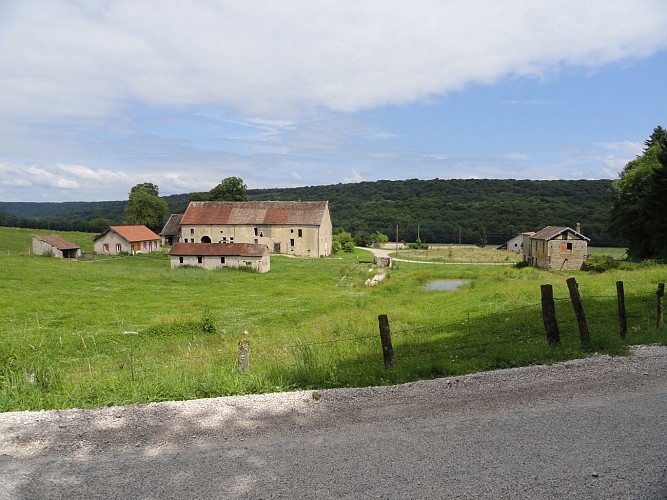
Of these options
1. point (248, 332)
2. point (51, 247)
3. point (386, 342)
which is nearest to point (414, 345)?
point (386, 342)

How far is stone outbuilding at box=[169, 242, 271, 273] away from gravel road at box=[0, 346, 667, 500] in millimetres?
44274

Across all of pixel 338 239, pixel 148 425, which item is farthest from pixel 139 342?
pixel 338 239

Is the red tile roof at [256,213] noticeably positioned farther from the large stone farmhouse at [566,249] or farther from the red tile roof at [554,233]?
the large stone farmhouse at [566,249]

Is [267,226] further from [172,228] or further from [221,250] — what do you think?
[221,250]

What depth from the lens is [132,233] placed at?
70188 millimetres

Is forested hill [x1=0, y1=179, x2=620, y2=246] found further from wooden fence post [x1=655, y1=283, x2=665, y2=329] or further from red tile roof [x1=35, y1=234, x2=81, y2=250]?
wooden fence post [x1=655, y1=283, x2=665, y2=329]

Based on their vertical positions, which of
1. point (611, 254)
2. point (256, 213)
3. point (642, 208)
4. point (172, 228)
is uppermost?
point (256, 213)

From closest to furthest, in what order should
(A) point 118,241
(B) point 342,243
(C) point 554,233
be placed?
(C) point 554,233 < (A) point 118,241 < (B) point 342,243

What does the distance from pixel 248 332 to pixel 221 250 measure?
36.3 metres

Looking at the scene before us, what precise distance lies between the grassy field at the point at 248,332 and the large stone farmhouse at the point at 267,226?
106 feet

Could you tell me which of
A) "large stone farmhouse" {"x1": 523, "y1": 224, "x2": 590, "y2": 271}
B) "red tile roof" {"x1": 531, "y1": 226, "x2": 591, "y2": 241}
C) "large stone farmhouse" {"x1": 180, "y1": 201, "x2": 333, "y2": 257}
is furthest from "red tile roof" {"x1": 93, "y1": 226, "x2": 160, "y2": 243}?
"large stone farmhouse" {"x1": 523, "y1": 224, "x2": 590, "y2": 271}

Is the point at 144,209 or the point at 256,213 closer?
the point at 256,213

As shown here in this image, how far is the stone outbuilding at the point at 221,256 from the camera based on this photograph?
5138 centimetres

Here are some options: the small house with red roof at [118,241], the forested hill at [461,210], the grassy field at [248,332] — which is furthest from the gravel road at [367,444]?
the forested hill at [461,210]
